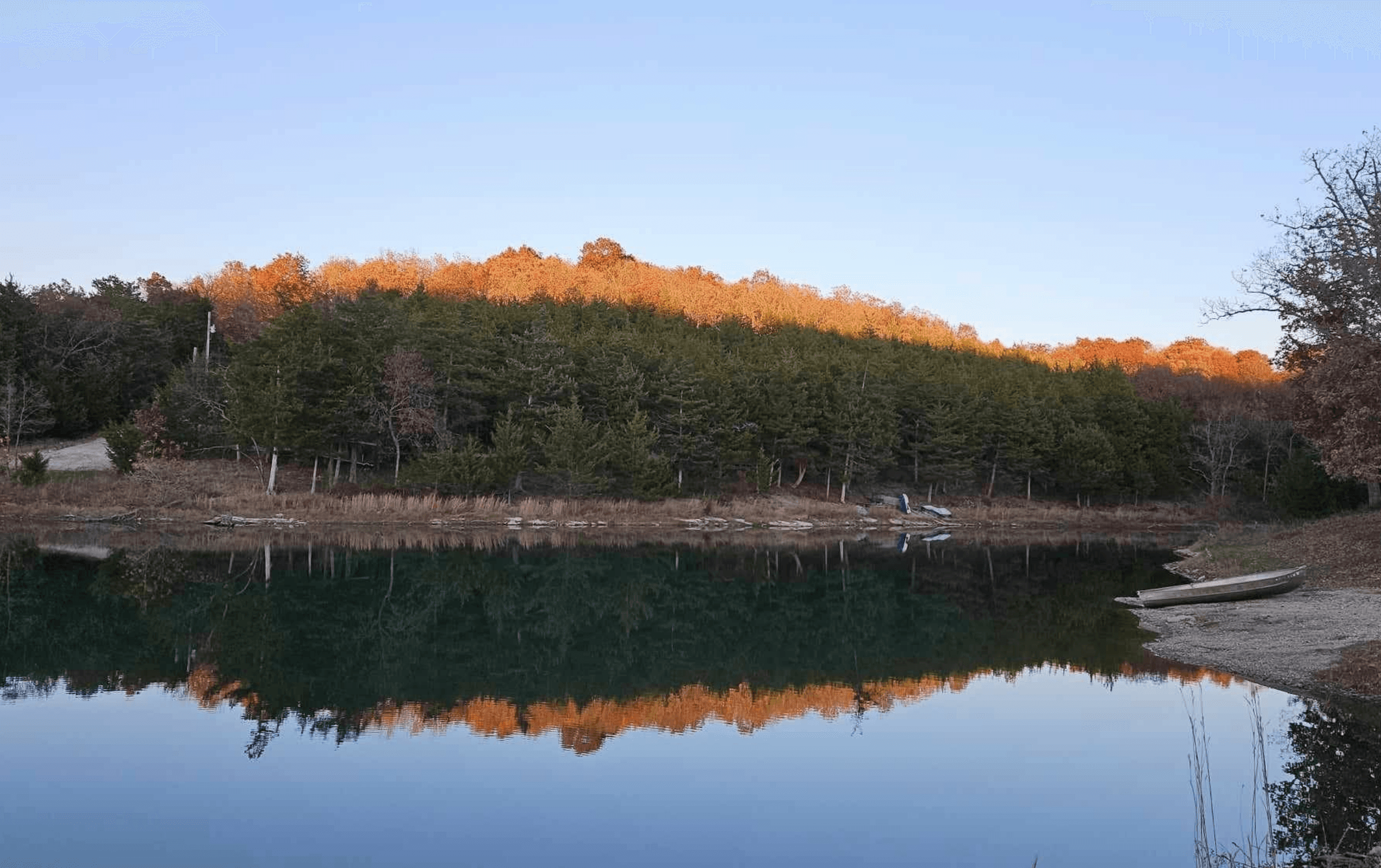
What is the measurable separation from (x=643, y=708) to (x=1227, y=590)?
16682mm

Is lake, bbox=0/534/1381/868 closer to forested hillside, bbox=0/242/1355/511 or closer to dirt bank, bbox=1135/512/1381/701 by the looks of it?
dirt bank, bbox=1135/512/1381/701

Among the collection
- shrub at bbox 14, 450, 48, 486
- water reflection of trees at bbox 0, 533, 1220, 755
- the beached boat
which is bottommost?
water reflection of trees at bbox 0, 533, 1220, 755

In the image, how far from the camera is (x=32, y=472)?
3897 centimetres

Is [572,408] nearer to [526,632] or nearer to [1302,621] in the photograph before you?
[526,632]

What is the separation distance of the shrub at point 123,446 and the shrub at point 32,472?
2861mm

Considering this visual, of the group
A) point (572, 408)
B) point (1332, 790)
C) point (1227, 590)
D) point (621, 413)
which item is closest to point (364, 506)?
point (572, 408)

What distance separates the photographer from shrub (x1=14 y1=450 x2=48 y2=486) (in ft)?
128

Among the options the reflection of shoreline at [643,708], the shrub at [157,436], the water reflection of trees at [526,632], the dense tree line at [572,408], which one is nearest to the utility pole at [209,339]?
the dense tree line at [572,408]

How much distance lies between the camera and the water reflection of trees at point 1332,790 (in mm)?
8953

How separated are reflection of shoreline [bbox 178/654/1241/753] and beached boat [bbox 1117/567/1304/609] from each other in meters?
7.95

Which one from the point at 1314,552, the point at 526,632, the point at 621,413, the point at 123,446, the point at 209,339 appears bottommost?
the point at 526,632

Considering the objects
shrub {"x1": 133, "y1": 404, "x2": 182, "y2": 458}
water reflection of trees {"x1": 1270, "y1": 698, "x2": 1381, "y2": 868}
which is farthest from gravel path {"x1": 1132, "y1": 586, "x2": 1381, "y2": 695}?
shrub {"x1": 133, "y1": 404, "x2": 182, "y2": 458}

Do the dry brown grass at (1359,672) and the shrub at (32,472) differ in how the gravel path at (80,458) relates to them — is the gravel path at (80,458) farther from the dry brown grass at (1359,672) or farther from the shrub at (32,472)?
the dry brown grass at (1359,672)

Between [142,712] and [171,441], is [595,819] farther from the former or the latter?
[171,441]
